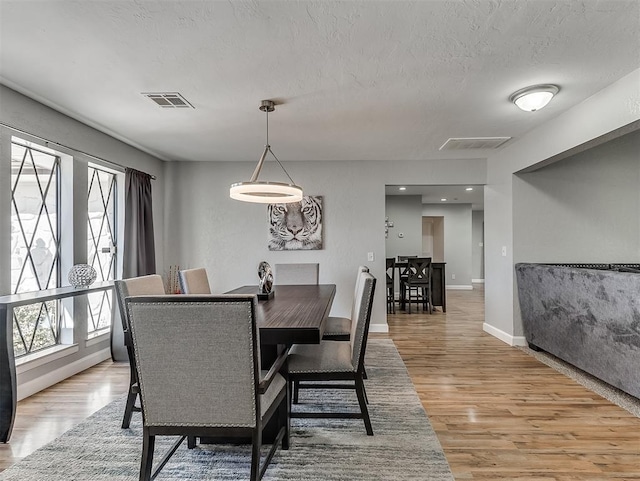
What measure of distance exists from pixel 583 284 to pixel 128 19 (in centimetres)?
362

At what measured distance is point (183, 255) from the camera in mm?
5242

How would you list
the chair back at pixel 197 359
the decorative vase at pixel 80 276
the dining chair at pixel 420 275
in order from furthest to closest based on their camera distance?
the dining chair at pixel 420 275 → the decorative vase at pixel 80 276 → the chair back at pixel 197 359

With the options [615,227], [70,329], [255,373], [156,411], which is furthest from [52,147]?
[615,227]

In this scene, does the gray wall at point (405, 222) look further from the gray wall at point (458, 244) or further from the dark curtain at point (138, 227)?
the dark curtain at point (138, 227)

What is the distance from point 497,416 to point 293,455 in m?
1.41

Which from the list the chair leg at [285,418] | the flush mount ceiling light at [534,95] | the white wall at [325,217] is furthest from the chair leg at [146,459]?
the white wall at [325,217]

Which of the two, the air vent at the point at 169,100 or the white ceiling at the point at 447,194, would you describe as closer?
the air vent at the point at 169,100

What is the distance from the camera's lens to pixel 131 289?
7.81 ft

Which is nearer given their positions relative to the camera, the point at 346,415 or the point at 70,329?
the point at 346,415

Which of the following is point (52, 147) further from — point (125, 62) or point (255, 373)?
point (255, 373)

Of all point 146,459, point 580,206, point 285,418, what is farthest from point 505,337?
point 146,459

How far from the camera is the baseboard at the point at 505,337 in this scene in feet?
14.1

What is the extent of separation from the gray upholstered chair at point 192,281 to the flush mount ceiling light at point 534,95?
295 centimetres

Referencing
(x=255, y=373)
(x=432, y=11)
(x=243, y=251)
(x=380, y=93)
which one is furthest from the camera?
(x=243, y=251)
